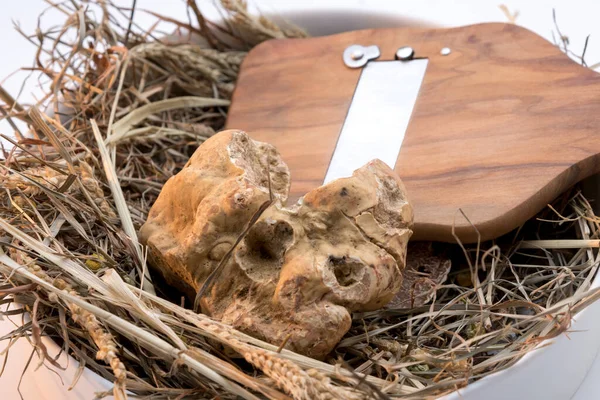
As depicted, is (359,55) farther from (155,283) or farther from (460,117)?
(155,283)

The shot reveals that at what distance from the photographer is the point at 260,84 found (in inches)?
55.4

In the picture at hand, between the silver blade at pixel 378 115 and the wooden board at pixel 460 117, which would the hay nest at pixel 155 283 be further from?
the silver blade at pixel 378 115

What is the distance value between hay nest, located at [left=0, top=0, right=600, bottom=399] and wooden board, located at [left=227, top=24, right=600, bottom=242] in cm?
7

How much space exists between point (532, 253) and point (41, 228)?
27.8 inches

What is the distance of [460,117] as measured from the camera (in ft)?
3.94

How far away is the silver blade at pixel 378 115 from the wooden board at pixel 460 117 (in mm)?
15

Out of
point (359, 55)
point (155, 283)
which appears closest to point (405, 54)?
point (359, 55)

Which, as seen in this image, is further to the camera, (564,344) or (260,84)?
(260,84)

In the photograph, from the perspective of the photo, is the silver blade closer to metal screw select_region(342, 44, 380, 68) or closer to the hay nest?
metal screw select_region(342, 44, 380, 68)

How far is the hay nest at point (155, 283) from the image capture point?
2.69ft

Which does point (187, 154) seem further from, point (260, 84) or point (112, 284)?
point (112, 284)

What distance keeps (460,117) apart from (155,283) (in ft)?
1.77

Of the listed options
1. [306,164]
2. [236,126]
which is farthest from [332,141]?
[236,126]

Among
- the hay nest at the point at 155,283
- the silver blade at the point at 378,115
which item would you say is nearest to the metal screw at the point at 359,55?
the silver blade at the point at 378,115
